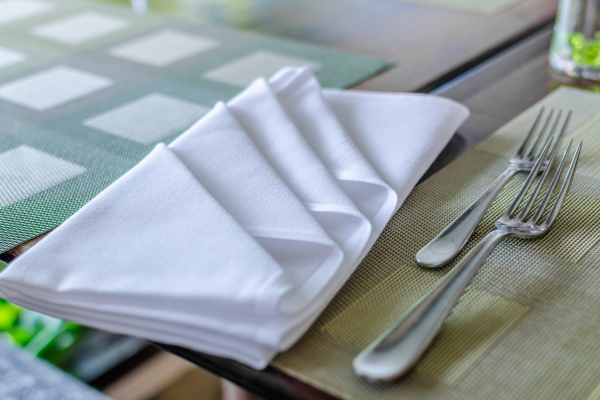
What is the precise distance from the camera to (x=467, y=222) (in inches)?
18.2

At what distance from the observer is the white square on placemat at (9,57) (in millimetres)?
942

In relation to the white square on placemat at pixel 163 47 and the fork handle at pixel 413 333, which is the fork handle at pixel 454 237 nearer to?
the fork handle at pixel 413 333

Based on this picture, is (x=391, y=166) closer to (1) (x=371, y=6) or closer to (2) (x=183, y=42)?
(2) (x=183, y=42)

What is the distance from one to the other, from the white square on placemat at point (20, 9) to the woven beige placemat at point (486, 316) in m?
1.04

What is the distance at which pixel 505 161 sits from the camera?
584 millimetres

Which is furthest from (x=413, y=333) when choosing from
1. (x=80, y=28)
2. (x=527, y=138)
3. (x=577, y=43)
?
(x=80, y=28)

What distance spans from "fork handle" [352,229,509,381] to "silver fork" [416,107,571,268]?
34 mm

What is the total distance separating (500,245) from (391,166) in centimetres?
14

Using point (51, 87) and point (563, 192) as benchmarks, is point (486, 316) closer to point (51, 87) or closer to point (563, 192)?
point (563, 192)

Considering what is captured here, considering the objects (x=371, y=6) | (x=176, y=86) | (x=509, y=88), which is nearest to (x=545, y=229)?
(x=509, y=88)

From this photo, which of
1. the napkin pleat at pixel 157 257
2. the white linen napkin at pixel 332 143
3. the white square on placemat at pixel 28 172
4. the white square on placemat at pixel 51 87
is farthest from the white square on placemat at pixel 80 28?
the napkin pleat at pixel 157 257

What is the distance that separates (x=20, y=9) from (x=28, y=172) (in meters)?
0.83

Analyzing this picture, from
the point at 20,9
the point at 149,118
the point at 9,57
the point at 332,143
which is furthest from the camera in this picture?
the point at 20,9

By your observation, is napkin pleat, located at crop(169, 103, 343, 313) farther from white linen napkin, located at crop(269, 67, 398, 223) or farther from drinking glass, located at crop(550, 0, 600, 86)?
drinking glass, located at crop(550, 0, 600, 86)
